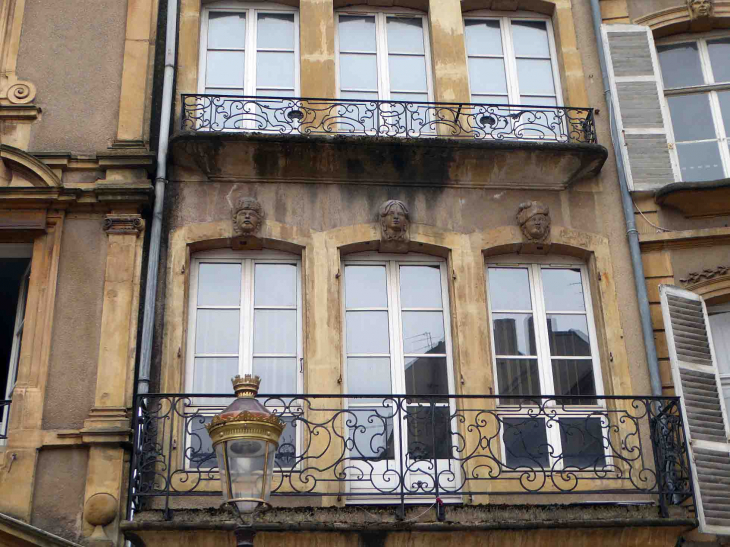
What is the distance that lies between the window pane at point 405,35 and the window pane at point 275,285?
273 centimetres

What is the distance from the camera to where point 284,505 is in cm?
863

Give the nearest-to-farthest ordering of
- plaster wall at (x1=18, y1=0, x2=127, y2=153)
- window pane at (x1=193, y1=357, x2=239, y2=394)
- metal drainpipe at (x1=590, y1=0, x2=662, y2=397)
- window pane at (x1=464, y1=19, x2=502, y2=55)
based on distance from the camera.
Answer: window pane at (x1=193, y1=357, x2=239, y2=394) < metal drainpipe at (x1=590, y1=0, x2=662, y2=397) < plaster wall at (x1=18, y1=0, x2=127, y2=153) < window pane at (x1=464, y1=19, x2=502, y2=55)

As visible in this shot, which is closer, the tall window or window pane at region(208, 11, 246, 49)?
the tall window

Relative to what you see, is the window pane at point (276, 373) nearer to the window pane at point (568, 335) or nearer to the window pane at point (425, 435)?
the window pane at point (425, 435)

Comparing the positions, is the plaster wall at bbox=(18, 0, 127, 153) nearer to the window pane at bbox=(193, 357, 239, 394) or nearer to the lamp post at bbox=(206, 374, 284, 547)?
the window pane at bbox=(193, 357, 239, 394)

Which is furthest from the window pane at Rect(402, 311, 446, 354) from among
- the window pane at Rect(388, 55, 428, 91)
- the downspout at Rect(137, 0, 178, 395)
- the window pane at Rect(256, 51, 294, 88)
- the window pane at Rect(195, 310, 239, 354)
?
the window pane at Rect(256, 51, 294, 88)

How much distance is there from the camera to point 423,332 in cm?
965

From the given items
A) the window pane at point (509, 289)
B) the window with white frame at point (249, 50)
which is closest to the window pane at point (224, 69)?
the window with white frame at point (249, 50)

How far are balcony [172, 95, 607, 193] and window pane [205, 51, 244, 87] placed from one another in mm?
339

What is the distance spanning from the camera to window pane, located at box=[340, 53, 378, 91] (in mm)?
10844

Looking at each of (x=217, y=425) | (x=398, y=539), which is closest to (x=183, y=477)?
(x=398, y=539)

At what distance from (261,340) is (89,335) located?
144 cm

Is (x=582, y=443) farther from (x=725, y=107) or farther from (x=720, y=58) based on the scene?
(x=720, y=58)

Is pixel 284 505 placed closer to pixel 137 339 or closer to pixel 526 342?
pixel 137 339
